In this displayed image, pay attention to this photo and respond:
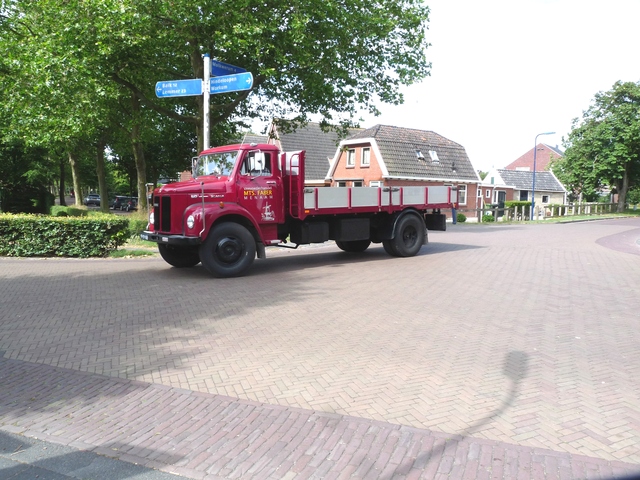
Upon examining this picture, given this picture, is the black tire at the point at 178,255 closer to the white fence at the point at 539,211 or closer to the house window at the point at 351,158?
the white fence at the point at 539,211

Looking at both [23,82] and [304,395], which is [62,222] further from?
[304,395]

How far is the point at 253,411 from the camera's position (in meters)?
4.13

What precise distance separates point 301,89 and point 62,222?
32.0ft

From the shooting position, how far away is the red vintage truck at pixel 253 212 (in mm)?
10406

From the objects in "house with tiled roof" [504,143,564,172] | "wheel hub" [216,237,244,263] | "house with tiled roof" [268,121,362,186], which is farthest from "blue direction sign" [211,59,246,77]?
"house with tiled roof" [504,143,564,172]

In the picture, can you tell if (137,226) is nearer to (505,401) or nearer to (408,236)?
(408,236)

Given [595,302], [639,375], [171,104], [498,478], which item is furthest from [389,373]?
[171,104]

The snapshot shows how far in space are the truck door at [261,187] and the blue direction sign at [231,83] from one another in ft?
6.48

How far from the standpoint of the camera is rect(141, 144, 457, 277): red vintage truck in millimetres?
10406

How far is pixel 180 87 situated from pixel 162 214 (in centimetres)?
403

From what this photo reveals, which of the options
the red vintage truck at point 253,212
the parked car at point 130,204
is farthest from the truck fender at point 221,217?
the parked car at point 130,204

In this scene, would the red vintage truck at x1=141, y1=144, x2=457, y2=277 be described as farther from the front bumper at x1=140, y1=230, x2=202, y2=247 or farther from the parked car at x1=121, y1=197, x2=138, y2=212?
the parked car at x1=121, y1=197, x2=138, y2=212

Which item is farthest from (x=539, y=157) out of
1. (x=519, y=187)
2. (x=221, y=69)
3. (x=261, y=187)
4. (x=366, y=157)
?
(x=261, y=187)

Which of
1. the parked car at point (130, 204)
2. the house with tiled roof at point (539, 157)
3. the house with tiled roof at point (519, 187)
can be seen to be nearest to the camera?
the house with tiled roof at point (519, 187)
